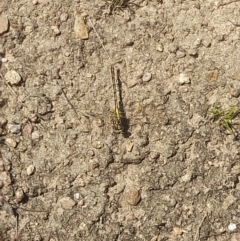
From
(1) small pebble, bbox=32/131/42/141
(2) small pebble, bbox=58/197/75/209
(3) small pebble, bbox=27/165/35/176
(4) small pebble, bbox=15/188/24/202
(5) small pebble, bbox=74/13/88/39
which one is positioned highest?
(5) small pebble, bbox=74/13/88/39

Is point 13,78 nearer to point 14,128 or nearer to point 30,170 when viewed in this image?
point 14,128

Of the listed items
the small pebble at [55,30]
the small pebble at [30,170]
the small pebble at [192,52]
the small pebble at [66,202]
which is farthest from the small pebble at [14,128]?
the small pebble at [192,52]

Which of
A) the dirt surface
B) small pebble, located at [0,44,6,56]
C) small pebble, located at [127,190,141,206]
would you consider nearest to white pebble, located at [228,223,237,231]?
the dirt surface

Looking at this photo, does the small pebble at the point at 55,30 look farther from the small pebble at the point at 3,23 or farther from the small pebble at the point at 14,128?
the small pebble at the point at 14,128

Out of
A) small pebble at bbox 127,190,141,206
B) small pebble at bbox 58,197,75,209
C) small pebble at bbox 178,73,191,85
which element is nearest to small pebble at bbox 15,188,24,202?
small pebble at bbox 58,197,75,209

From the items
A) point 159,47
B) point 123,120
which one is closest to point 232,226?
point 123,120

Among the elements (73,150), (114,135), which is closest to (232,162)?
(114,135)

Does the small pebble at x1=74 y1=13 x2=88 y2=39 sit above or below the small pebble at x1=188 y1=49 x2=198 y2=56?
above

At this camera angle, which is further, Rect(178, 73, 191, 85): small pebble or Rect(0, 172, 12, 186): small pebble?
Rect(178, 73, 191, 85): small pebble

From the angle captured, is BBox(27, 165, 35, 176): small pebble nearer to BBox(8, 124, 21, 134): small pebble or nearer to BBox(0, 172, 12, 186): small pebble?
BBox(0, 172, 12, 186): small pebble
